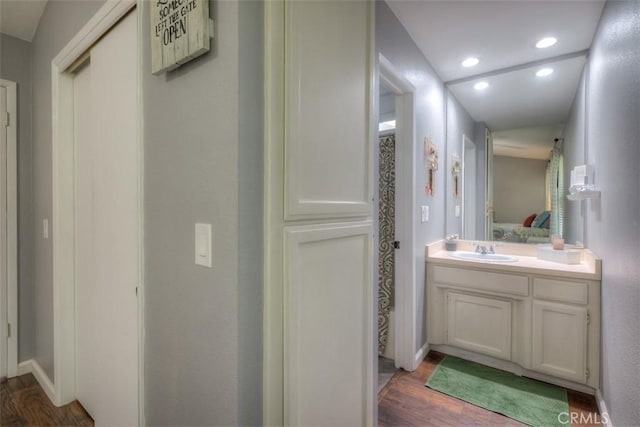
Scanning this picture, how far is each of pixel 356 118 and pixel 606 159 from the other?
1.46m

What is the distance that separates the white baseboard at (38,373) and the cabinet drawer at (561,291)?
3.23m

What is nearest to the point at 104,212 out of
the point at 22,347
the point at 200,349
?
the point at 200,349

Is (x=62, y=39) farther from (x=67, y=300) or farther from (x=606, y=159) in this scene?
(x=606, y=159)

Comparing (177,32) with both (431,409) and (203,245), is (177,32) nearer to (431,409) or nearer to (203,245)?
(203,245)

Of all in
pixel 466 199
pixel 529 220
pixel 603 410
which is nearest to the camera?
pixel 603 410

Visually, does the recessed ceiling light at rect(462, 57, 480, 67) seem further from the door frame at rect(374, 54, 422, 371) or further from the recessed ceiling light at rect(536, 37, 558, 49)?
the door frame at rect(374, 54, 422, 371)

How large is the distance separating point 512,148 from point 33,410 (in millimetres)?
3935

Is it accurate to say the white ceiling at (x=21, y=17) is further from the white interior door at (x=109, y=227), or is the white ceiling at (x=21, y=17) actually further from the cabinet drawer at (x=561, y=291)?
the cabinet drawer at (x=561, y=291)

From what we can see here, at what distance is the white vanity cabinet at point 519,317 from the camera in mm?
1956

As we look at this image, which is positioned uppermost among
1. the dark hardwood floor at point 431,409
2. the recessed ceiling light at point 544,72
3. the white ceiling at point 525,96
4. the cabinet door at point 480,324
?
the recessed ceiling light at point 544,72

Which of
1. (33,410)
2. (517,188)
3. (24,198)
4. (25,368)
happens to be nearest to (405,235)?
(517,188)

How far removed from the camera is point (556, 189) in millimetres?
2457

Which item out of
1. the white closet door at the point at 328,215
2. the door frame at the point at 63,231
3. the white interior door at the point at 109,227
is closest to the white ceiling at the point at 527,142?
the white closet door at the point at 328,215

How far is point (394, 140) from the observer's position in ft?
8.15
